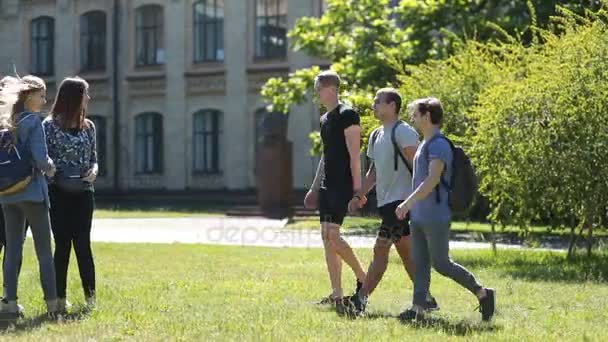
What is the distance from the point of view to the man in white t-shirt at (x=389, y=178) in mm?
8188

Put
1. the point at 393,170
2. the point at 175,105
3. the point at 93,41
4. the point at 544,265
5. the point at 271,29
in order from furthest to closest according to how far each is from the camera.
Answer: the point at 93,41 → the point at 175,105 → the point at 271,29 → the point at 544,265 → the point at 393,170

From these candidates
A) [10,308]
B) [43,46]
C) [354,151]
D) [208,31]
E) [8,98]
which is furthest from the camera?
[43,46]

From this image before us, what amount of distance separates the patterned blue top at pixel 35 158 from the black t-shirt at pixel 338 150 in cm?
243

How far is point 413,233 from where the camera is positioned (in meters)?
7.82

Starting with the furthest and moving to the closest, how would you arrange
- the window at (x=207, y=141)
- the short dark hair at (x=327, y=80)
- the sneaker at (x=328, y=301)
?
the window at (x=207, y=141)
the sneaker at (x=328, y=301)
the short dark hair at (x=327, y=80)

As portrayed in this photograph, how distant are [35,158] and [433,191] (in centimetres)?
318

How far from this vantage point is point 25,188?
7.80m

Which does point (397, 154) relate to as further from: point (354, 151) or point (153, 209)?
point (153, 209)

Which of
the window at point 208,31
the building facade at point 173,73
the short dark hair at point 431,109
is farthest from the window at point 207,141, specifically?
the short dark hair at point 431,109

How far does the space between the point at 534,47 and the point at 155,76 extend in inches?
1042

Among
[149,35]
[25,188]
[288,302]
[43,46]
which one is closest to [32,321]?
[25,188]

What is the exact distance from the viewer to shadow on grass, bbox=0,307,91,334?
743 cm

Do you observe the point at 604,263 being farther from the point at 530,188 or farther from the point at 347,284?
the point at 347,284

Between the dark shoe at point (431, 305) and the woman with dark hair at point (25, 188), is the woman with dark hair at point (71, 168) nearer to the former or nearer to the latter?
the woman with dark hair at point (25, 188)
